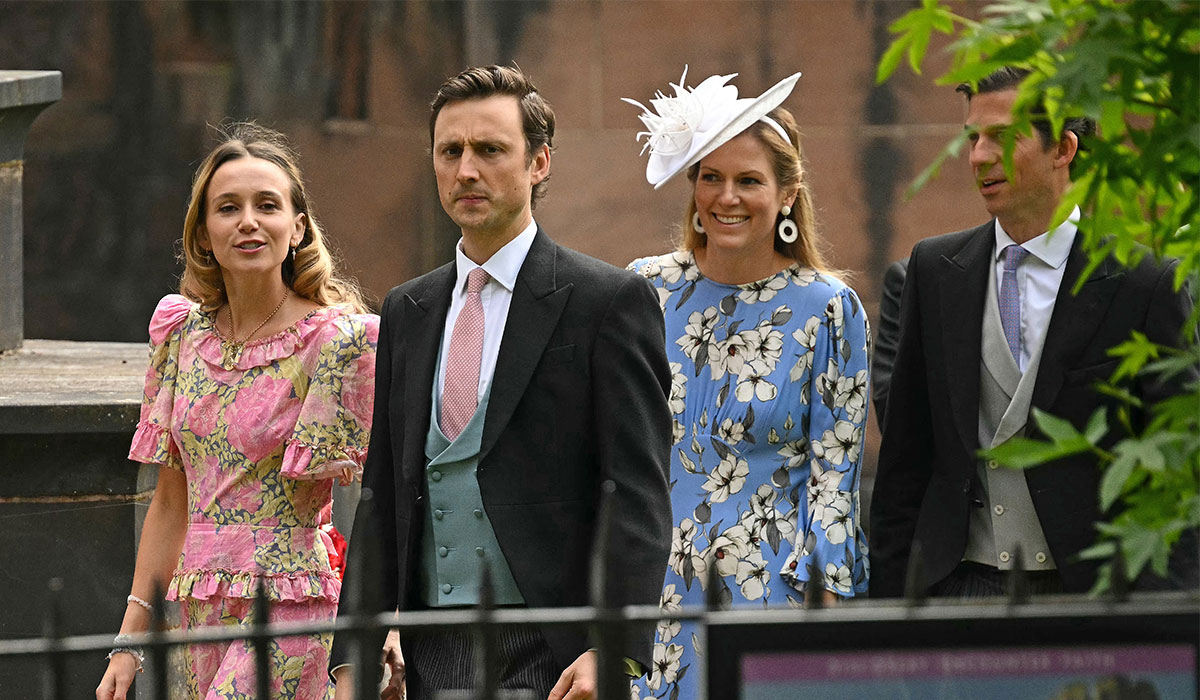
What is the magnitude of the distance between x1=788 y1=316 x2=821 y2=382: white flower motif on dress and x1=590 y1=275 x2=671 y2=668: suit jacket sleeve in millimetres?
983

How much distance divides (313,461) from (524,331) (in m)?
0.83

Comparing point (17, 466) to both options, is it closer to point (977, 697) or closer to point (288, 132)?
point (977, 697)

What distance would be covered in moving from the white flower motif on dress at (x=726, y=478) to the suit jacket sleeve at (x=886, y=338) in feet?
2.46

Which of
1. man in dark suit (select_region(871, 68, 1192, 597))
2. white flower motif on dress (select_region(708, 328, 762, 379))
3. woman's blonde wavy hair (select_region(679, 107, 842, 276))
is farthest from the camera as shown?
woman's blonde wavy hair (select_region(679, 107, 842, 276))

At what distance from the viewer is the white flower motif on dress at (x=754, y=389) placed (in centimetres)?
514

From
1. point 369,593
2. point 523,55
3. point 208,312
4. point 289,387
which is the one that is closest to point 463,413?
point 289,387

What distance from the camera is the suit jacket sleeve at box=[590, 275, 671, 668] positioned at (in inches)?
161

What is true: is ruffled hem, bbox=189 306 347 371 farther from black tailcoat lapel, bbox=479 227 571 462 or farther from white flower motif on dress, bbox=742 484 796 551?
white flower motif on dress, bbox=742 484 796 551

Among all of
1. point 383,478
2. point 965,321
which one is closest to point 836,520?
point 965,321

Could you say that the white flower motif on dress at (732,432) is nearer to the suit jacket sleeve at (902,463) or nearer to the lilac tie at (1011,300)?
the suit jacket sleeve at (902,463)

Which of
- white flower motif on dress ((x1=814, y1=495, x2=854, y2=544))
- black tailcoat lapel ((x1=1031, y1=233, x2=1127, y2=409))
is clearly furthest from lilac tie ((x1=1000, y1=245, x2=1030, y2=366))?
white flower motif on dress ((x1=814, y1=495, x2=854, y2=544))

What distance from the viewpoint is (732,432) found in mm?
5145

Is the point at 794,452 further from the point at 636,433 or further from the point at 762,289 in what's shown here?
the point at 636,433

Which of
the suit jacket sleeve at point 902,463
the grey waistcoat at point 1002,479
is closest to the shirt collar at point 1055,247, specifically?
the grey waistcoat at point 1002,479
